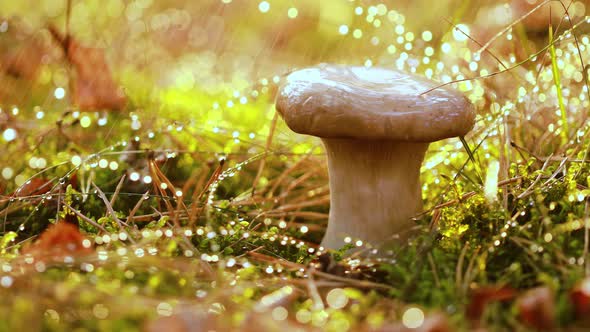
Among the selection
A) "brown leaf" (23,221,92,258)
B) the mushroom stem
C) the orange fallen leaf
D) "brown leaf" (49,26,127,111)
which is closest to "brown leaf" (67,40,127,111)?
"brown leaf" (49,26,127,111)

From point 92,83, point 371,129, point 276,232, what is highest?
point 371,129

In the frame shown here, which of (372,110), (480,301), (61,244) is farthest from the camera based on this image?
(372,110)

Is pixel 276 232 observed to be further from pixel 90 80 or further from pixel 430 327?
pixel 90 80

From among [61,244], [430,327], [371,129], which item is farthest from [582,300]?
[61,244]

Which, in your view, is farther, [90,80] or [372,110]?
[90,80]

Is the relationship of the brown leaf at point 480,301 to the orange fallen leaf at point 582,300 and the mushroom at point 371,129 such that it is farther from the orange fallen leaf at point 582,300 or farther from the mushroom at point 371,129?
the mushroom at point 371,129

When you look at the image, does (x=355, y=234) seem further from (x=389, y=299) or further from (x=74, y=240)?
(x=74, y=240)
